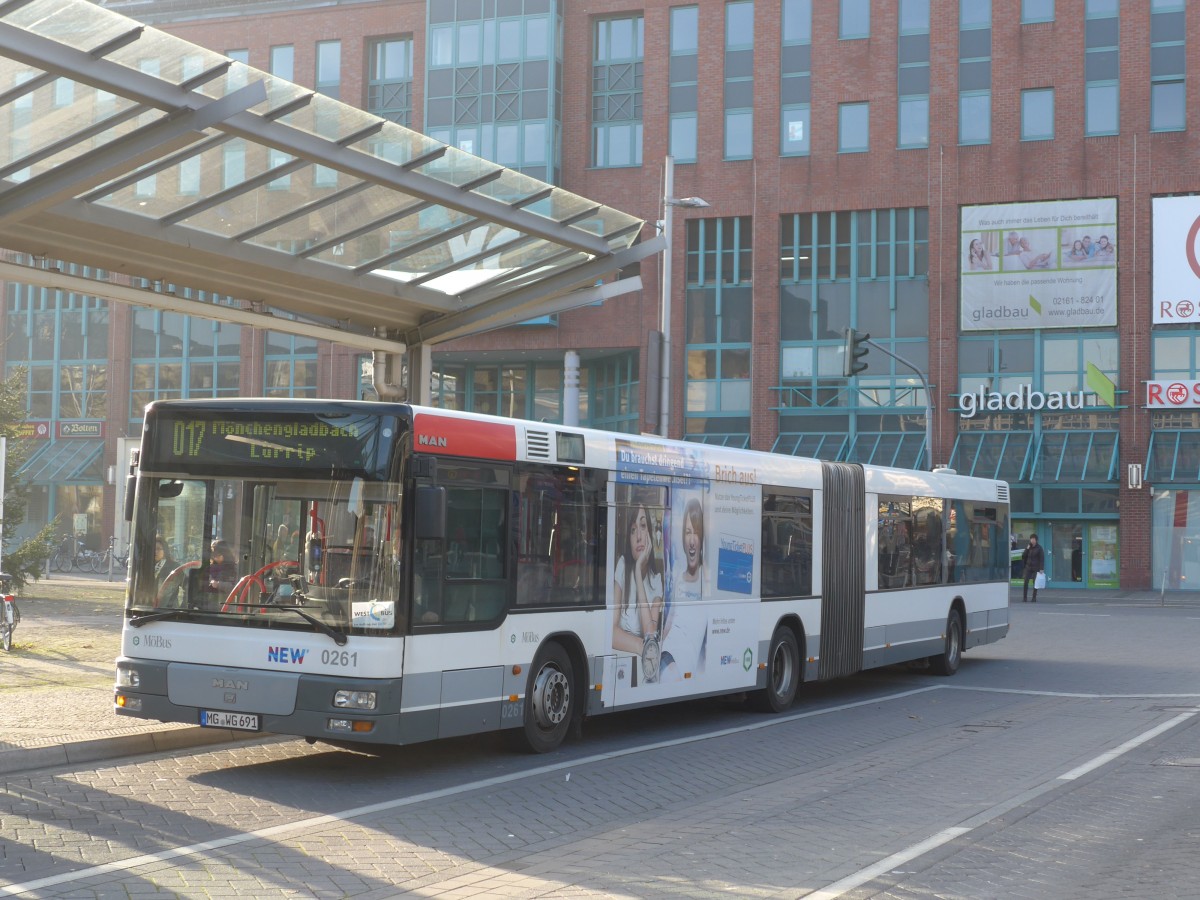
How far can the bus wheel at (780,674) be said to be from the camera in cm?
1466

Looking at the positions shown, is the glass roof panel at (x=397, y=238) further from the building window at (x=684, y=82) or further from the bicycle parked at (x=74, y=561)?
the bicycle parked at (x=74, y=561)

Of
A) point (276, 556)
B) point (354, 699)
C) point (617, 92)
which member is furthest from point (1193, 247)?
point (354, 699)

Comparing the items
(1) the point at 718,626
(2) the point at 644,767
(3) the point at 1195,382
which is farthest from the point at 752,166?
(2) the point at 644,767

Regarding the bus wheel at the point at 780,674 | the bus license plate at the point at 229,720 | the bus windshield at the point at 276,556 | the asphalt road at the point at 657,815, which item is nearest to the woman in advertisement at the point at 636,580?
the asphalt road at the point at 657,815

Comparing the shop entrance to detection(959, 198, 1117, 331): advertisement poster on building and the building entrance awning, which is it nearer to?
detection(959, 198, 1117, 331): advertisement poster on building

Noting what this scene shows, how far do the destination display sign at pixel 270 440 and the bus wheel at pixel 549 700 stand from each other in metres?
2.38

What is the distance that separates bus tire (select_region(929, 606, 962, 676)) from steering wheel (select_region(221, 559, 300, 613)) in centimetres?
1156

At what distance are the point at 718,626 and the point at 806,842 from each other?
18.5 ft

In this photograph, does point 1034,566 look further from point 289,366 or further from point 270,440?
point 270,440

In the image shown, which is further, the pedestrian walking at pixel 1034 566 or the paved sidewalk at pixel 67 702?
the pedestrian walking at pixel 1034 566

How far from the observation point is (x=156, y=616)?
10055 millimetres

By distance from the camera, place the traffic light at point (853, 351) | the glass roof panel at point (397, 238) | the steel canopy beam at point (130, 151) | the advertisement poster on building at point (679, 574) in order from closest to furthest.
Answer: the steel canopy beam at point (130, 151) < the advertisement poster on building at point (679, 574) < the glass roof panel at point (397, 238) < the traffic light at point (853, 351)

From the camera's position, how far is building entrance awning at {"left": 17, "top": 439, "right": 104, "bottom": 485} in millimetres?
56406

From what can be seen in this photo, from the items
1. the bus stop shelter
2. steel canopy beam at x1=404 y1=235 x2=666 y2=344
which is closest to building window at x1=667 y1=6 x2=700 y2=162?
the bus stop shelter
